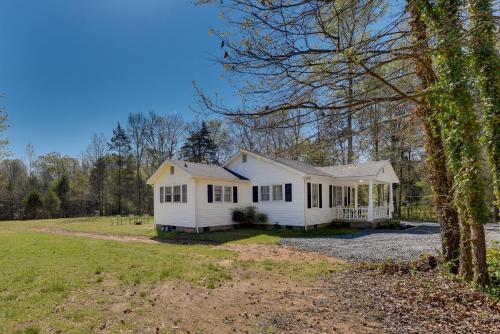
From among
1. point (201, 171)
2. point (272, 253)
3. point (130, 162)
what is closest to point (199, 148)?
point (130, 162)

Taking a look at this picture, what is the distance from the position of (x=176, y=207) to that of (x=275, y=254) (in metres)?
8.32

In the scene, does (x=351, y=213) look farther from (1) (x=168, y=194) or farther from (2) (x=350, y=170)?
(1) (x=168, y=194)

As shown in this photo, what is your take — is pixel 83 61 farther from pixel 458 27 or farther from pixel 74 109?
pixel 458 27

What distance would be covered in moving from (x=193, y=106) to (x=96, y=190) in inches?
1467

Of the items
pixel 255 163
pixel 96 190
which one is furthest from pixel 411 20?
pixel 96 190

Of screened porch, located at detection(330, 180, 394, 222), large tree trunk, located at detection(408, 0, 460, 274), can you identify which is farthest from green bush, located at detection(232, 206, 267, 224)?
large tree trunk, located at detection(408, 0, 460, 274)

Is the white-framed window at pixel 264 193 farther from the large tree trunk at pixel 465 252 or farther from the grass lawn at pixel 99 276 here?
the large tree trunk at pixel 465 252

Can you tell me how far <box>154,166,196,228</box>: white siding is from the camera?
16047 millimetres

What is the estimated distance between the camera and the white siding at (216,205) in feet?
52.5

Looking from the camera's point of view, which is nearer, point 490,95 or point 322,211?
point 490,95

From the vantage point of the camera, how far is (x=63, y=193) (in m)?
35.5

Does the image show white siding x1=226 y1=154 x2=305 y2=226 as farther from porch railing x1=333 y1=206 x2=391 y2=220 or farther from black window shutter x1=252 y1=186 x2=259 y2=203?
porch railing x1=333 y1=206 x2=391 y2=220

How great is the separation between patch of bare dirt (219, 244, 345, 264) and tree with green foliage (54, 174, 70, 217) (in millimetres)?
30863

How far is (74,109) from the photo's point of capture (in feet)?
96.2
